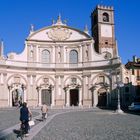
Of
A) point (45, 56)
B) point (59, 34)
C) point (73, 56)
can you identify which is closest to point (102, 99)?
point (73, 56)

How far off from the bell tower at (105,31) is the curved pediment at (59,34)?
14.8ft

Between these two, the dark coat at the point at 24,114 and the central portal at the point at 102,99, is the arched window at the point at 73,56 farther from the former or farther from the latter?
the dark coat at the point at 24,114

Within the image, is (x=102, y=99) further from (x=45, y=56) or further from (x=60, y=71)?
(x=45, y=56)

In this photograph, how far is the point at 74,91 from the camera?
183 feet

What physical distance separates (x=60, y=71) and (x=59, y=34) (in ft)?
23.3

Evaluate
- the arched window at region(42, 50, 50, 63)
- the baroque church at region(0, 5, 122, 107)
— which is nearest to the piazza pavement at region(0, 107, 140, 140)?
the baroque church at region(0, 5, 122, 107)

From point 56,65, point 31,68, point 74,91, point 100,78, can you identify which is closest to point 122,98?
point 100,78

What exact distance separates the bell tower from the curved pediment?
450cm

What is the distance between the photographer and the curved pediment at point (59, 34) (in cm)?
5684

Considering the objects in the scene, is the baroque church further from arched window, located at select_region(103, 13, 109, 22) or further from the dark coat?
the dark coat

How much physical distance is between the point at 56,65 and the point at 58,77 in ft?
7.63

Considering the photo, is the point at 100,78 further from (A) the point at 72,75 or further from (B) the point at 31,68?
(B) the point at 31,68

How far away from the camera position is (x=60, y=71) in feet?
183

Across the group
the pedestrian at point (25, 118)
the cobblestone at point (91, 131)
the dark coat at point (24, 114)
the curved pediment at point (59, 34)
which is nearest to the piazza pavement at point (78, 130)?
the cobblestone at point (91, 131)
